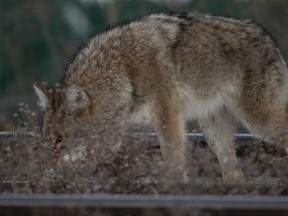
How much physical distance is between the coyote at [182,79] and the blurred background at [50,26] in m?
10.6

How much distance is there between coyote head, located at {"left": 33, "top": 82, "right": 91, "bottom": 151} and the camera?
7875mm

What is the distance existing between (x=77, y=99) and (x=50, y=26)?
14.0m

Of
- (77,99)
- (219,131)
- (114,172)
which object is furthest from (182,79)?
(114,172)

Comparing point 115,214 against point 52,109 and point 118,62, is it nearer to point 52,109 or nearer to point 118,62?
point 52,109

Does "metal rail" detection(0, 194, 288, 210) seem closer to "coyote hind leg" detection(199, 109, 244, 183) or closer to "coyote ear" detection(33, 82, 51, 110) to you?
"coyote ear" detection(33, 82, 51, 110)

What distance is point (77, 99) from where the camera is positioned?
8250mm

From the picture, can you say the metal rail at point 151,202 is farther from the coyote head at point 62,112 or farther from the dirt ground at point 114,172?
the coyote head at point 62,112

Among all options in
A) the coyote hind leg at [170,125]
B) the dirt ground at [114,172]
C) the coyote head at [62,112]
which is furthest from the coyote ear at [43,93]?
the coyote hind leg at [170,125]

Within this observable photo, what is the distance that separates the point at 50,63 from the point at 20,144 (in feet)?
48.3

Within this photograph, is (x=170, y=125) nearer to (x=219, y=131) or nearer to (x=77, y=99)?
(x=219, y=131)

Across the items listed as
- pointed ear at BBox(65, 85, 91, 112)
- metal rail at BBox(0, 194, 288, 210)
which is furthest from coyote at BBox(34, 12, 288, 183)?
metal rail at BBox(0, 194, 288, 210)

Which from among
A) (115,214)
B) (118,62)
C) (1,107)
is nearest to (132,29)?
(118,62)

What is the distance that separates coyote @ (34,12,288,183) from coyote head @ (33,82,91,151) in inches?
0.5

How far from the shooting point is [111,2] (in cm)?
2041
